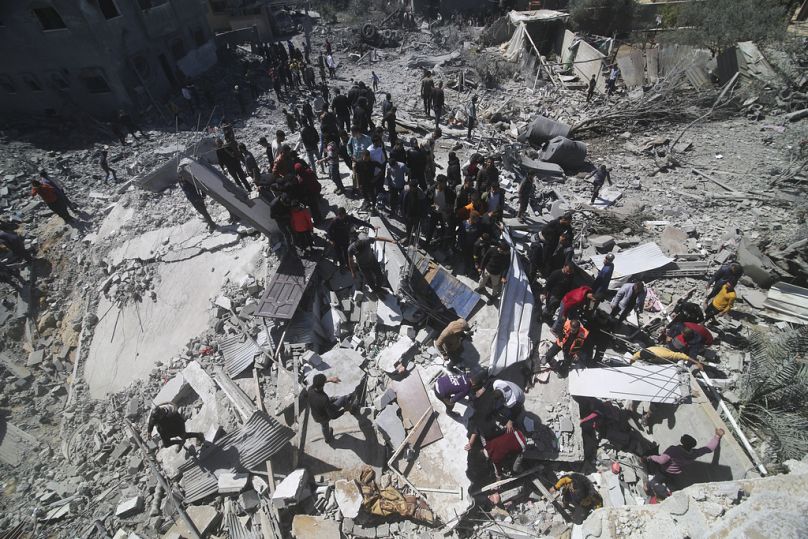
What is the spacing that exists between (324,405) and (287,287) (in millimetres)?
2866

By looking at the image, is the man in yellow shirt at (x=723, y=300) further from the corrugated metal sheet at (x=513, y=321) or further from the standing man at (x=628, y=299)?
the corrugated metal sheet at (x=513, y=321)

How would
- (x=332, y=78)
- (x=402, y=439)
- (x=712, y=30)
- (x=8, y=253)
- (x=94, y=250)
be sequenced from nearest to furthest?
(x=402, y=439), (x=94, y=250), (x=8, y=253), (x=712, y=30), (x=332, y=78)

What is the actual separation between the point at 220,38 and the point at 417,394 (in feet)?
95.3

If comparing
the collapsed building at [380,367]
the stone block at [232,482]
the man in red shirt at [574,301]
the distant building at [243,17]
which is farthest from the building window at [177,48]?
the man in red shirt at [574,301]

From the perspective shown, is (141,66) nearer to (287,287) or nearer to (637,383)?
(287,287)

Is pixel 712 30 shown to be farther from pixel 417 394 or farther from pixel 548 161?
pixel 417 394

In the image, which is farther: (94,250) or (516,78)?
(516,78)

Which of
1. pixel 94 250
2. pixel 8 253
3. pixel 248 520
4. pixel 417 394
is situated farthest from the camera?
pixel 8 253

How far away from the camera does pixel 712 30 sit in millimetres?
15180

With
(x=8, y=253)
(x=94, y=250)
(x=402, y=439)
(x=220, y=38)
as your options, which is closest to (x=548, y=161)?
(x=402, y=439)

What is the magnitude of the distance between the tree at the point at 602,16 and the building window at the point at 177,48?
843 inches

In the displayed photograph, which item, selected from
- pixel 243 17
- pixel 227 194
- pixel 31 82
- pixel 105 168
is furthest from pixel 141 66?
pixel 227 194

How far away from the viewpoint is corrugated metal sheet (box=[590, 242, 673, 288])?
25.2ft

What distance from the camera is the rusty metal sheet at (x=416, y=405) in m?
5.75
